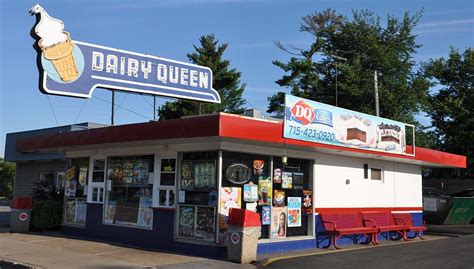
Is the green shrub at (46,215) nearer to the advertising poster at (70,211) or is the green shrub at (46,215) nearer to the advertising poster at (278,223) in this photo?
the advertising poster at (70,211)

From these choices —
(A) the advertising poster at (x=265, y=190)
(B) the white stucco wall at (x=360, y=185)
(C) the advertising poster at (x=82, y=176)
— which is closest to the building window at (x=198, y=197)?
(A) the advertising poster at (x=265, y=190)

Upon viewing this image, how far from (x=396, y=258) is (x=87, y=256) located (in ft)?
25.0

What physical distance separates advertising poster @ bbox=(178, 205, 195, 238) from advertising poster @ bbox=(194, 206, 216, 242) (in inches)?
7.0

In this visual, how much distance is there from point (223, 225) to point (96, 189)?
5768 millimetres

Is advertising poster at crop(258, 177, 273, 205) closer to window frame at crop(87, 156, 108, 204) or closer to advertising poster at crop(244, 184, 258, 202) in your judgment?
advertising poster at crop(244, 184, 258, 202)

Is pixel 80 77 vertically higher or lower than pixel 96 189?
higher

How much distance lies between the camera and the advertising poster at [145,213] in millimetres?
14172

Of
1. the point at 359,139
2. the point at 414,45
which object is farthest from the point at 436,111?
the point at 359,139

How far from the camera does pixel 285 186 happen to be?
1421 centimetres

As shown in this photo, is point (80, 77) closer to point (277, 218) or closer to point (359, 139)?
point (277, 218)

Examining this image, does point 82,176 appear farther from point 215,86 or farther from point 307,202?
point 215,86

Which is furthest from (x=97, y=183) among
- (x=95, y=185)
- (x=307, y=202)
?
(x=307, y=202)

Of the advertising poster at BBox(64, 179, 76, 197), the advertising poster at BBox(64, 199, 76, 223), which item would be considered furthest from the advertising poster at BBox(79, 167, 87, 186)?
the advertising poster at BBox(64, 199, 76, 223)

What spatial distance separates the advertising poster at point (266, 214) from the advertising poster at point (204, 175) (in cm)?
169
